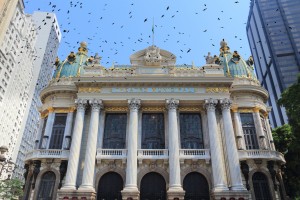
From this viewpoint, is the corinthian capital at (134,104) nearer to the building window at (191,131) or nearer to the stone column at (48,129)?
the building window at (191,131)

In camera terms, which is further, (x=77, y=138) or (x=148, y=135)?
(x=148, y=135)

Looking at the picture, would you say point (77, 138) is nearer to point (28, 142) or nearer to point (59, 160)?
point (59, 160)

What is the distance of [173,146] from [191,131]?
335 centimetres

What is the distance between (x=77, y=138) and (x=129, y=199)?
7.22m

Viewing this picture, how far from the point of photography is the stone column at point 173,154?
72.0 feet

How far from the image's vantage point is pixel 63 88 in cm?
→ 2792

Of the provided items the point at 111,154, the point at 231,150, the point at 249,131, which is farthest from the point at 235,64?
the point at 111,154

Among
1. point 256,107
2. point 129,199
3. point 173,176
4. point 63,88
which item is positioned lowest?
point 129,199

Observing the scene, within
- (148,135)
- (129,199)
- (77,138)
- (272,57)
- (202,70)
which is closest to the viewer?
(129,199)

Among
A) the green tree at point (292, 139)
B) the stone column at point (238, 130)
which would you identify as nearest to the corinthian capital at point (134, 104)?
the stone column at point (238, 130)

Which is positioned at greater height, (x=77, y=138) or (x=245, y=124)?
(x=245, y=124)

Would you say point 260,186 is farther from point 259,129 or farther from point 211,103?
point 211,103

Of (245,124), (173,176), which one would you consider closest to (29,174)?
(173,176)

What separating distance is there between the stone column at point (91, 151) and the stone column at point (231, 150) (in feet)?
38.3
